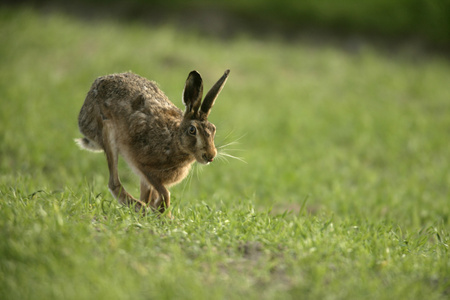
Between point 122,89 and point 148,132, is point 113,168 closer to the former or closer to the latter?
point 148,132

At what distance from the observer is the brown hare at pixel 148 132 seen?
161 inches

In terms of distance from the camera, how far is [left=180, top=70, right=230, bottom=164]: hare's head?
13.2 ft

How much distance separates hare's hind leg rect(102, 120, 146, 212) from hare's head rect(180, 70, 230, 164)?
2.28ft

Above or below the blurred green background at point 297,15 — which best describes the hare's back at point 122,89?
below

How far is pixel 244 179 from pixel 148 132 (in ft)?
12.6

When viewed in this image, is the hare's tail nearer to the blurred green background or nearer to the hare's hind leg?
the hare's hind leg

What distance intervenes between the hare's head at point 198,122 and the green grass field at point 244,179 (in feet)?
1.60

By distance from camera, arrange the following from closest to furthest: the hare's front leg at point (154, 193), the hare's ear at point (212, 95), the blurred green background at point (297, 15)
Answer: the hare's ear at point (212, 95) → the hare's front leg at point (154, 193) → the blurred green background at point (297, 15)

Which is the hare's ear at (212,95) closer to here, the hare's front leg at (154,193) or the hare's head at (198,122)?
the hare's head at (198,122)

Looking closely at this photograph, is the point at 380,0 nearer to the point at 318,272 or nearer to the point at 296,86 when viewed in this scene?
the point at 296,86

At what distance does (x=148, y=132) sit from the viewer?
169 inches

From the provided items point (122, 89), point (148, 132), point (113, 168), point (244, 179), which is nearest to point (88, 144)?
point (113, 168)

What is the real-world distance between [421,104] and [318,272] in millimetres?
9880

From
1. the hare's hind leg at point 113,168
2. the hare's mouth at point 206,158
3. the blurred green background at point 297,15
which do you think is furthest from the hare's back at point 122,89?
the blurred green background at point 297,15
